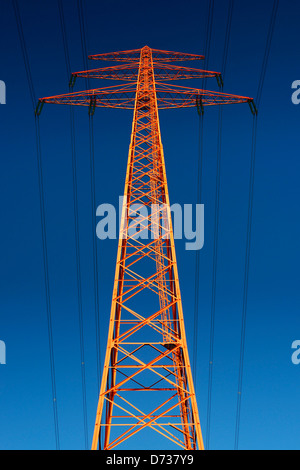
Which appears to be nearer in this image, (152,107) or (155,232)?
(155,232)

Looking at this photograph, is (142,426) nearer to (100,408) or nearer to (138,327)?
(100,408)

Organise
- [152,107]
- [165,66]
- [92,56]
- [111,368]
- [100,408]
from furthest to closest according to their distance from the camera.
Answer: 1. [92,56]
2. [165,66]
3. [152,107]
4. [111,368]
5. [100,408]

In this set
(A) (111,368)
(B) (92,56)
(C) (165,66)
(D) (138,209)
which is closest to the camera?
(A) (111,368)

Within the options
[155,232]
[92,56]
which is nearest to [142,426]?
[155,232]

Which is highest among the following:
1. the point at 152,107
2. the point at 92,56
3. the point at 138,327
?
the point at 92,56
